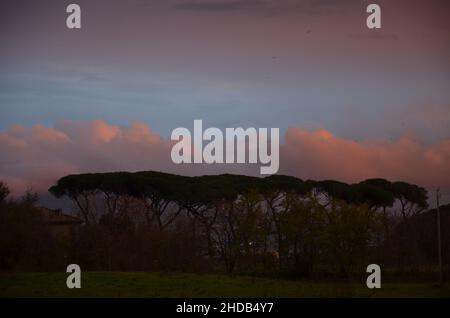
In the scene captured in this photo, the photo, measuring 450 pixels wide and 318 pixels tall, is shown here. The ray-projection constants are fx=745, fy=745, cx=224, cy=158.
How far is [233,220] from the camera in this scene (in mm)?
32219

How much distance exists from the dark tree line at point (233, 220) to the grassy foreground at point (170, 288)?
7004 millimetres

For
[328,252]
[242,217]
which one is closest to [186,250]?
[242,217]

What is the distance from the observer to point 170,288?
59.7ft

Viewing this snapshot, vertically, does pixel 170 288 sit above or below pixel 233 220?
below

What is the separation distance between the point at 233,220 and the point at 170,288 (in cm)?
1414

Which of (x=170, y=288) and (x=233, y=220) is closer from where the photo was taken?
(x=170, y=288)

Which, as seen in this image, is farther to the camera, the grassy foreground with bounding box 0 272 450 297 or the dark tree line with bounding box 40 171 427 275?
the dark tree line with bounding box 40 171 427 275

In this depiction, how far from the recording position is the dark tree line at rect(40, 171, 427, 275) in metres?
28.2

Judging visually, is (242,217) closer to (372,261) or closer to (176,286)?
(372,261)

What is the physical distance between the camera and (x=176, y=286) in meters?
18.8

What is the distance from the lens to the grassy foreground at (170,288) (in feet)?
56.0

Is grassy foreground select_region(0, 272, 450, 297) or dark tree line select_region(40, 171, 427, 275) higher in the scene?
dark tree line select_region(40, 171, 427, 275)

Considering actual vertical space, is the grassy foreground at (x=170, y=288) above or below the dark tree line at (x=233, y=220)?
below

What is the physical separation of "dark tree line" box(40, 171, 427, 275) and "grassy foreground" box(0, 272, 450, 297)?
7.00 metres
